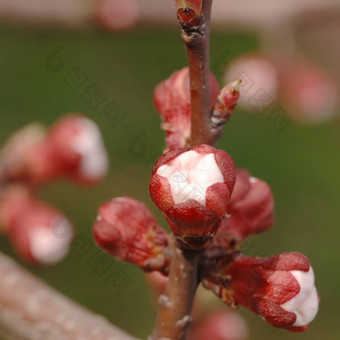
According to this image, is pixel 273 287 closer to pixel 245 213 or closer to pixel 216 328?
pixel 245 213

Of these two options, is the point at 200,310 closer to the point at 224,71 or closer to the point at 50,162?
the point at 50,162

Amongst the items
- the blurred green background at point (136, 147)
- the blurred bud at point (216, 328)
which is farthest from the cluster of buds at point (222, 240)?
the blurred green background at point (136, 147)

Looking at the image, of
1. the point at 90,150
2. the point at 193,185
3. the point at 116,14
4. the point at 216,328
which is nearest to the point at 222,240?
the point at 193,185

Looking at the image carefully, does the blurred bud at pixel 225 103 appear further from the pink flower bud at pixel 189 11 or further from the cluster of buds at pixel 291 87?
the cluster of buds at pixel 291 87

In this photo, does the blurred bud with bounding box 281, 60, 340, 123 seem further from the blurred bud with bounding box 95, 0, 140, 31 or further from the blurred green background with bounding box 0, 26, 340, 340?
the blurred bud with bounding box 95, 0, 140, 31

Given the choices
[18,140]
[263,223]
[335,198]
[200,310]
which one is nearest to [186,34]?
[263,223]

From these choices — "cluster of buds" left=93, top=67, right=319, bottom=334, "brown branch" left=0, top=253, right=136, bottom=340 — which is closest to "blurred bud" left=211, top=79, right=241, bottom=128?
"cluster of buds" left=93, top=67, right=319, bottom=334
